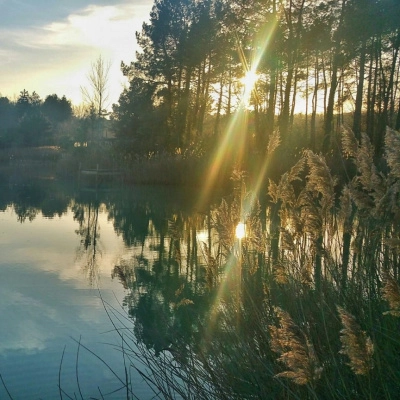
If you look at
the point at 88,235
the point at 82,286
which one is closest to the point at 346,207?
the point at 82,286

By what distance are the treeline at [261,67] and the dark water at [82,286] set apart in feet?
17.5

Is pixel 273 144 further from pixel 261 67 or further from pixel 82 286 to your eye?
pixel 261 67

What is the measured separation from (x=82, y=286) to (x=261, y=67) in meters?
15.2

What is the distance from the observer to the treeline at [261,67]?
63.1 ft

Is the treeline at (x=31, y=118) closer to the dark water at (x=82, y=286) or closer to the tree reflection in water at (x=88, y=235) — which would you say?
the tree reflection in water at (x=88, y=235)

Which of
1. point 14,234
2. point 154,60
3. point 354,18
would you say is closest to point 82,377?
point 14,234

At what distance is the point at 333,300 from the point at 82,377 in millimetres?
2193

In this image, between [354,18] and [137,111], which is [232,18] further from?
[137,111]

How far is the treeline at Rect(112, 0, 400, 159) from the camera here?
1923 cm

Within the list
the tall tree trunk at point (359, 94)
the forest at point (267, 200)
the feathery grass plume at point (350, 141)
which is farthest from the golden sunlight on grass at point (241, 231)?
the tall tree trunk at point (359, 94)

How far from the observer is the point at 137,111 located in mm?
31312

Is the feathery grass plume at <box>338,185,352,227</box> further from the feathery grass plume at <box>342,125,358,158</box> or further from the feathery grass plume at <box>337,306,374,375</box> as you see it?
the feathery grass plume at <box>337,306,374,375</box>

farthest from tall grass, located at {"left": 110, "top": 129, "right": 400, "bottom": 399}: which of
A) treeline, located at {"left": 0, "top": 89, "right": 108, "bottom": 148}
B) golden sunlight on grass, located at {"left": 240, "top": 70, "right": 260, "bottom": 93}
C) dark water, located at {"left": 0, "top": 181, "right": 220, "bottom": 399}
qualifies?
treeline, located at {"left": 0, "top": 89, "right": 108, "bottom": 148}

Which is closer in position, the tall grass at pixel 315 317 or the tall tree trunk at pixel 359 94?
the tall grass at pixel 315 317
